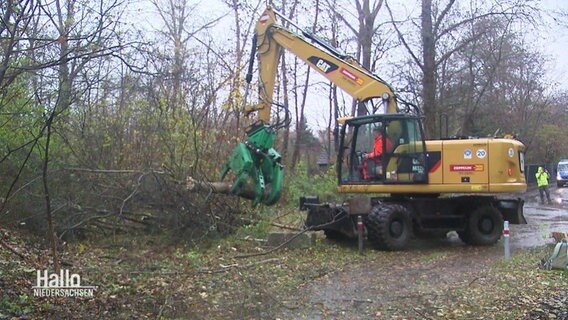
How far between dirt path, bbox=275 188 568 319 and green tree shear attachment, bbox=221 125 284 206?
186cm

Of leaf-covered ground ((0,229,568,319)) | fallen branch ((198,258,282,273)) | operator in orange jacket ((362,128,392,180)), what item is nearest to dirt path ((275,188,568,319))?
leaf-covered ground ((0,229,568,319))

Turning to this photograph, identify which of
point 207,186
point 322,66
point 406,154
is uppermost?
point 322,66

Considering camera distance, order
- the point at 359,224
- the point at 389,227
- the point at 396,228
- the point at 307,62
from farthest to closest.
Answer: the point at 307,62 < the point at 396,228 < the point at 389,227 < the point at 359,224

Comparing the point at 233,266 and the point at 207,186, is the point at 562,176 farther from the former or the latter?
the point at 233,266

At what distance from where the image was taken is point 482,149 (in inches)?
469

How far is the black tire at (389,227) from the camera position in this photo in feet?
37.2

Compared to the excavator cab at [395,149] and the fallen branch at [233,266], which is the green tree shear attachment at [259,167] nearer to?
the fallen branch at [233,266]

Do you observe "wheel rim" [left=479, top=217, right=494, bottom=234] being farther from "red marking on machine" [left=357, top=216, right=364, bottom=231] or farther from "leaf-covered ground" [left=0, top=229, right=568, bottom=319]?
"red marking on machine" [left=357, top=216, right=364, bottom=231]

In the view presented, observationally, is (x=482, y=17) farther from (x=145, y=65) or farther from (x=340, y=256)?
(x=145, y=65)

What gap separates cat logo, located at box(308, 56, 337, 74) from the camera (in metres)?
12.2

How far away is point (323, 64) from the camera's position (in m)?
12.2

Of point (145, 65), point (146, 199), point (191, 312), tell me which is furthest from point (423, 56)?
point (191, 312)

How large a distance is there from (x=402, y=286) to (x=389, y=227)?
315 cm

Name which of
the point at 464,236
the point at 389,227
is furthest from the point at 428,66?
the point at 389,227
